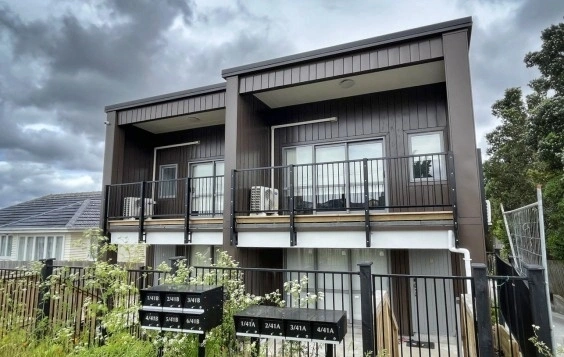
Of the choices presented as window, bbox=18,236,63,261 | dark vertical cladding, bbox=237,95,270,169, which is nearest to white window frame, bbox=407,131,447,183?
dark vertical cladding, bbox=237,95,270,169

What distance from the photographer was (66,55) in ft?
35.1

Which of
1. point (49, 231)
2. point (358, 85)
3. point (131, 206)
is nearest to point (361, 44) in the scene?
point (358, 85)

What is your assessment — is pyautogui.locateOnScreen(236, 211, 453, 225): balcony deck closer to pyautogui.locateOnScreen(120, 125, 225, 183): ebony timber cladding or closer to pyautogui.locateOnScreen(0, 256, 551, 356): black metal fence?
pyautogui.locateOnScreen(0, 256, 551, 356): black metal fence

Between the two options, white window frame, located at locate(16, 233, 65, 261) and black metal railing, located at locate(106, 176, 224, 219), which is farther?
white window frame, located at locate(16, 233, 65, 261)

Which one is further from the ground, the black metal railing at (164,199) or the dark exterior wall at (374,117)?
the dark exterior wall at (374,117)

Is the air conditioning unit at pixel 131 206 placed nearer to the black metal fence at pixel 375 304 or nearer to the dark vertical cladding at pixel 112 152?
the dark vertical cladding at pixel 112 152

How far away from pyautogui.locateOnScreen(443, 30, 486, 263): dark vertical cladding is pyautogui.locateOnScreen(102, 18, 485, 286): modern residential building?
0.05 feet

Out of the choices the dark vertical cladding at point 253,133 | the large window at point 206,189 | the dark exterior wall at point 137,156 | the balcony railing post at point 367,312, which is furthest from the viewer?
the dark exterior wall at point 137,156

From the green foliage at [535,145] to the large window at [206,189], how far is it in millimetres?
9481

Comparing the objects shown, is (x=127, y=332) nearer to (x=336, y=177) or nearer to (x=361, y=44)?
(x=336, y=177)

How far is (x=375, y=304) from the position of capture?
120 inches

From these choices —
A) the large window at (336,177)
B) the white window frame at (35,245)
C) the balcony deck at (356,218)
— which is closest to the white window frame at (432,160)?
the large window at (336,177)

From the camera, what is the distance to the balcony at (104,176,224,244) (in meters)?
6.50

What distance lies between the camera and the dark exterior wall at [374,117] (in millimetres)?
6336
